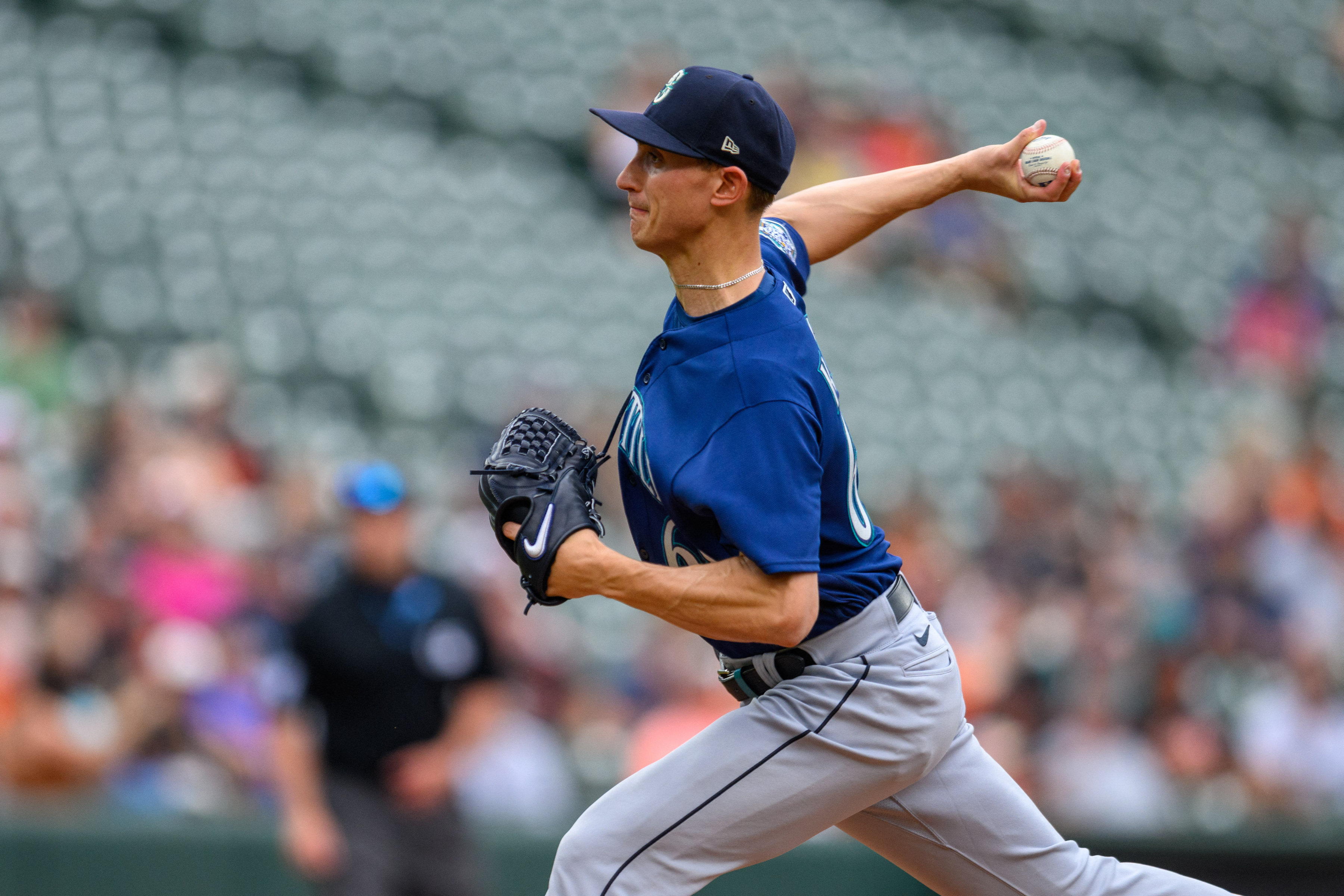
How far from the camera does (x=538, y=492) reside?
2.73 meters

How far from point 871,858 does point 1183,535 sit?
3658 millimetres

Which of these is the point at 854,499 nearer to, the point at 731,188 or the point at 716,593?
the point at 716,593

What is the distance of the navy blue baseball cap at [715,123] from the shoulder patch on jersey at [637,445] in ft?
1.58

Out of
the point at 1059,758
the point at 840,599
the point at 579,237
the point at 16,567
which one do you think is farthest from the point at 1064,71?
the point at 840,599

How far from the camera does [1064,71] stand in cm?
1244

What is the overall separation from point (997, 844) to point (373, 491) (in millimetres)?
2839

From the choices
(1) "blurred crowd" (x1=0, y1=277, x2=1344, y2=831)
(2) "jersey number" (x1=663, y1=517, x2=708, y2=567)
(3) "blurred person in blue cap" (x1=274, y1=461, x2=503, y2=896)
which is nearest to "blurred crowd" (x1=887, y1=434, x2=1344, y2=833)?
(1) "blurred crowd" (x1=0, y1=277, x2=1344, y2=831)

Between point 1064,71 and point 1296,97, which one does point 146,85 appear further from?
point 1296,97

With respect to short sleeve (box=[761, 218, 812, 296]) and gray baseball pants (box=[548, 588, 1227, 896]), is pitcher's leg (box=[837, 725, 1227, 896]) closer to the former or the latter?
gray baseball pants (box=[548, 588, 1227, 896])

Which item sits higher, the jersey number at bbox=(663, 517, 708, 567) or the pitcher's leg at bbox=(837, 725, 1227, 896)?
the jersey number at bbox=(663, 517, 708, 567)

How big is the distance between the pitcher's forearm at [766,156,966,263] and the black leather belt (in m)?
0.84

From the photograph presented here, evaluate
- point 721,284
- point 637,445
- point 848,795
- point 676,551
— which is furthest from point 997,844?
point 721,284

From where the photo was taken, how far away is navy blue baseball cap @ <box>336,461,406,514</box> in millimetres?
5078

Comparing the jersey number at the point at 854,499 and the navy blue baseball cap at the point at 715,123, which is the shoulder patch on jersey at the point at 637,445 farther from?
the navy blue baseball cap at the point at 715,123
